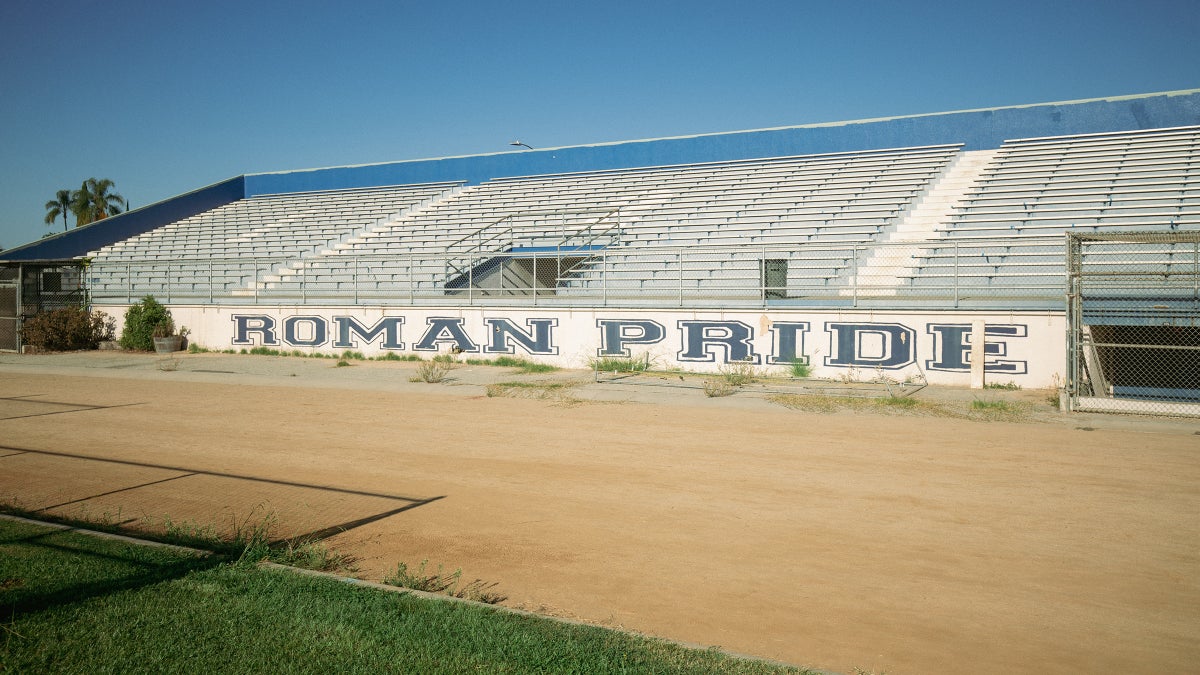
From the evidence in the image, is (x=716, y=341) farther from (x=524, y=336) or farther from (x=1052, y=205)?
(x=1052, y=205)

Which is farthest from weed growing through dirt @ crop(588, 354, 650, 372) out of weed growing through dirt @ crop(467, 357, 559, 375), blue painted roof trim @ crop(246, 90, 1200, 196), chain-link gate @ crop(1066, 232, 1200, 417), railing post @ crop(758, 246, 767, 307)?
blue painted roof trim @ crop(246, 90, 1200, 196)

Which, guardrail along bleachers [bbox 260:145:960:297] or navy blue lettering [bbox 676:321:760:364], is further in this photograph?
guardrail along bleachers [bbox 260:145:960:297]

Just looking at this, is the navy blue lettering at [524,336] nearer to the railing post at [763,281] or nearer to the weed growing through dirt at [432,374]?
the weed growing through dirt at [432,374]

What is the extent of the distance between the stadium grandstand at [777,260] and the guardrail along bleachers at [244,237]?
0.18 metres

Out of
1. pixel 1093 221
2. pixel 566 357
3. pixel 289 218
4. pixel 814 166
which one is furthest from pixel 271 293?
pixel 1093 221

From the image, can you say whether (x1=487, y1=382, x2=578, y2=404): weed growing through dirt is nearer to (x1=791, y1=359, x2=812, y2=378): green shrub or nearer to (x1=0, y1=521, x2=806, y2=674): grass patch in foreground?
(x1=791, y1=359, x2=812, y2=378): green shrub

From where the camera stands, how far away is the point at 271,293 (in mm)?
25938

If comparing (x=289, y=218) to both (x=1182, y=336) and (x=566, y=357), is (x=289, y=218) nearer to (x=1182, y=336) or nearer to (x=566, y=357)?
(x=566, y=357)

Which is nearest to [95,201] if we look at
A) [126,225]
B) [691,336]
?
[126,225]

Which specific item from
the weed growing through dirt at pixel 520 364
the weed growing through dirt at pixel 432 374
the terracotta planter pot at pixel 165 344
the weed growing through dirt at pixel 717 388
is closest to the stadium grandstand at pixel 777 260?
the weed growing through dirt at pixel 520 364

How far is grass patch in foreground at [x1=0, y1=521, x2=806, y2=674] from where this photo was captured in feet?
13.6

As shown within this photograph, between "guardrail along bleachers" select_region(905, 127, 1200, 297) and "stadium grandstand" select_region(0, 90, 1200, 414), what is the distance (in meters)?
0.08

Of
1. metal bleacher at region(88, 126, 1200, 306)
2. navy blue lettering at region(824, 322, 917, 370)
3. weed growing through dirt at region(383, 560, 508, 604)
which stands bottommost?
weed growing through dirt at region(383, 560, 508, 604)

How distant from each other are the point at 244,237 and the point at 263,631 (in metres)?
31.1
